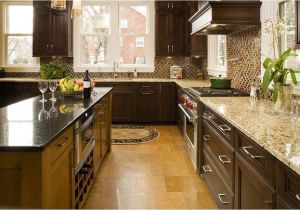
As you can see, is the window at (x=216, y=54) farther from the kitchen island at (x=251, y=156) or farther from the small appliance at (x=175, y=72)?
the kitchen island at (x=251, y=156)

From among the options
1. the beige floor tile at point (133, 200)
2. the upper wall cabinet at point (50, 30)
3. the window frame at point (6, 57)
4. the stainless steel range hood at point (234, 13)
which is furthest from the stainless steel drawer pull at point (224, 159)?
the window frame at point (6, 57)

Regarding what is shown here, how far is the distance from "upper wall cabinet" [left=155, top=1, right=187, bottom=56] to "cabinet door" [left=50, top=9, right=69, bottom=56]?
1.92 m

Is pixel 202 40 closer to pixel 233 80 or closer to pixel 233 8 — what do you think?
pixel 233 80

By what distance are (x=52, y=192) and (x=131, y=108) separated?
17.4 ft

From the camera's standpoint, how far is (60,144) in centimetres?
214

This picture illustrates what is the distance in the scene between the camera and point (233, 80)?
5.07m

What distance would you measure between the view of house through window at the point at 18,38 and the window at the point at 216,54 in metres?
4.01

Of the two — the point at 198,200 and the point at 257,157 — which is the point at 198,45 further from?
the point at 257,157

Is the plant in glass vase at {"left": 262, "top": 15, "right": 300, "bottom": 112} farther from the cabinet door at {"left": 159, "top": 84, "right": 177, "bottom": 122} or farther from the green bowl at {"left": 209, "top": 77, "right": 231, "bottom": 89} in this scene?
the cabinet door at {"left": 159, "top": 84, "right": 177, "bottom": 122}

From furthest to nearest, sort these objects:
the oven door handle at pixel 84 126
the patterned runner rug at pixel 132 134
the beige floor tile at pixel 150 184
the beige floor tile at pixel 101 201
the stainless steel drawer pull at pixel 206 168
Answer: the patterned runner rug at pixel 132 134
the beige floor tile at pixel 150 184
the stainless steel drawer pull at pixel 206 168
the beige floor tile at pixel 101 201
the oven door handle at pixel 84 126

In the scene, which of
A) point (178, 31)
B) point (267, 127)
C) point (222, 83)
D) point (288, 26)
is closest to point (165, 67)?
point (178, 31)

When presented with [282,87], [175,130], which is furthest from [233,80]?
[282,87]

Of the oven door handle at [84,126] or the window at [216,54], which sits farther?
the window at [216,54]

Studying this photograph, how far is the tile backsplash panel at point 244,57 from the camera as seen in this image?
4074 mm
